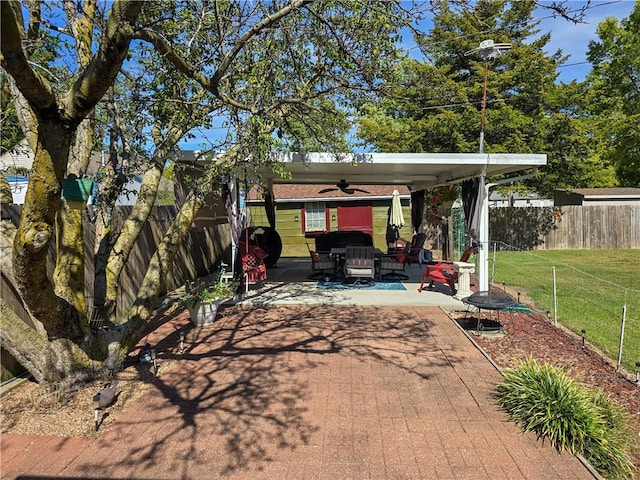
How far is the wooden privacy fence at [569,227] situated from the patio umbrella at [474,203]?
11.9 meters

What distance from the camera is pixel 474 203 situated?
818 cm

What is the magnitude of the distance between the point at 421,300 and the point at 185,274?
558 centimetres

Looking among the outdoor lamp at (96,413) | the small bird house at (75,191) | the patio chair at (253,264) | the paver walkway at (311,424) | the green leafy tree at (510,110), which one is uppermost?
the green leafy tree at (510,110)

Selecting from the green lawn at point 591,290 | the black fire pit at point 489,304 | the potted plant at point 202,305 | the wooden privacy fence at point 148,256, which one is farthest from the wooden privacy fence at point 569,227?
the potted plant at point 202,305

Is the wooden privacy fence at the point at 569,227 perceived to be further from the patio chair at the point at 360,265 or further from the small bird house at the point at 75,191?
the small bird house at the point at 75,191

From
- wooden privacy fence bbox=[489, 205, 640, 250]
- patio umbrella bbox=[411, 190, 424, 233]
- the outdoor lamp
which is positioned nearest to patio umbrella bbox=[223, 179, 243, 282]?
the outdoor lamp

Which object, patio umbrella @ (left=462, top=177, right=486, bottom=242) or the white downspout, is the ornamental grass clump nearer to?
the white downspout

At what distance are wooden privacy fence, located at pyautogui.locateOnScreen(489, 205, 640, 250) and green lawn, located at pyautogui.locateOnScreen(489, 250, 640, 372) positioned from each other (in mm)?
Result: 2262

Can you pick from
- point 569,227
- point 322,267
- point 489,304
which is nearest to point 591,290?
point 489,304

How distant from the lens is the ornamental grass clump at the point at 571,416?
→ 3117mm

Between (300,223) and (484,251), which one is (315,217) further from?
(484,251)

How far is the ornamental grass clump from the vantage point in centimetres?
312

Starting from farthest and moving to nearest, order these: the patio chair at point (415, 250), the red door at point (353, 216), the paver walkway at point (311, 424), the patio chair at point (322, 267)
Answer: the red door at point (353, 216), the patio chair at point (415, 250), the patio chair at point (322, 267), the paver walkway at point (311, 424)

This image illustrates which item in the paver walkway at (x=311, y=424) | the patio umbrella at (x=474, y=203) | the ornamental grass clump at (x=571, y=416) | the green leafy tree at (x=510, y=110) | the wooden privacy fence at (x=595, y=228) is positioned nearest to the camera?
the paver walkway at (x=311, y=424)
